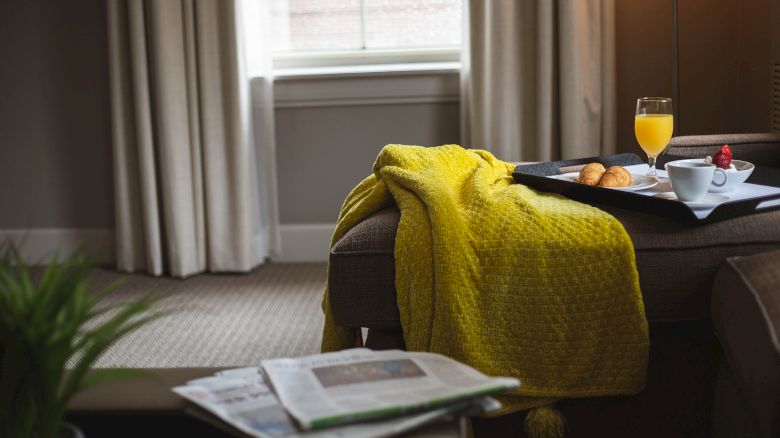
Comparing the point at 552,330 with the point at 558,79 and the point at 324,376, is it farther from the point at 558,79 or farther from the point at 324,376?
the point at 558,79

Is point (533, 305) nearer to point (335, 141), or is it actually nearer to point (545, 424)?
point (545, 424)

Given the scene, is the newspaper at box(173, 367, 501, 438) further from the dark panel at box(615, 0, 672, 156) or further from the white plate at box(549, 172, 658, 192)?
the dark panel at box(615, 0, 672, 156)

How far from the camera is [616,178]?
70.8 inches

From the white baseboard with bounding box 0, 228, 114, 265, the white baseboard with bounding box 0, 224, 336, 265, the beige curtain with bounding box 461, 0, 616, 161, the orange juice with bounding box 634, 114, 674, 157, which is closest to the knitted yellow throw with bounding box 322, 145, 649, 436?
the orange juice with bounding box 634, 114, 674, 157

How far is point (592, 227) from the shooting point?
5.21 ft

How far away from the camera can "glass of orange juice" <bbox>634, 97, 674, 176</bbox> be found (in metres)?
2.04

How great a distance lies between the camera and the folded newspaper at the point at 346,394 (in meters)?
0.89

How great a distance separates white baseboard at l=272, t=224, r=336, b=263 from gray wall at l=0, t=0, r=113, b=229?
0.74 metres

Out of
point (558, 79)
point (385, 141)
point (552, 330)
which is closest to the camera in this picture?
point (552, 330)

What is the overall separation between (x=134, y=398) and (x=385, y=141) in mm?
2519

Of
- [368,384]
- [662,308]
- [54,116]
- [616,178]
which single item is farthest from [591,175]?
[54,116]

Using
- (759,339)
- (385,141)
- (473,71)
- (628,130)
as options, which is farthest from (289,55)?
(759,339)

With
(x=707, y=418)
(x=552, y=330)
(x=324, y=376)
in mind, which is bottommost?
(x=707, y=418)

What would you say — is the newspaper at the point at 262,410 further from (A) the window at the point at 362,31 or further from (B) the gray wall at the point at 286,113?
(A) the window at the point at 362,31
